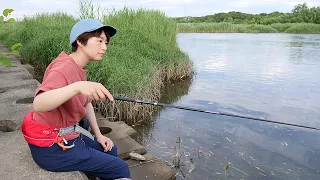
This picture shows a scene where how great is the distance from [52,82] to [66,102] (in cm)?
20

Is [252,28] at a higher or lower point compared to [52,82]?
higher

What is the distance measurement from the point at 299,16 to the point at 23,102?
4385cm

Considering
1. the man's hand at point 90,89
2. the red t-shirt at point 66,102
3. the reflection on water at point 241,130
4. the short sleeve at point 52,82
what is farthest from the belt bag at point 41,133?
the reflection on water at point 241,130

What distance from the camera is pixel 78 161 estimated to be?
1824 millimetres

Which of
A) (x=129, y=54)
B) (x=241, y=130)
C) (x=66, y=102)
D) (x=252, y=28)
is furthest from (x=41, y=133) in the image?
(x=252, y=28)

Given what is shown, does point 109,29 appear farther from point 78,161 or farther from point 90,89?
point 78,161

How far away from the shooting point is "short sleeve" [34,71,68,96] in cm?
153

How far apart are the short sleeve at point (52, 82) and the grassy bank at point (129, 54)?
140 inches

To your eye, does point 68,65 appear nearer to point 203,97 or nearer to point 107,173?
point 107,173

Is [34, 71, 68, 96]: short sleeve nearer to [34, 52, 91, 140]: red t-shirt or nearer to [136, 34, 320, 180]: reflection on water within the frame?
[34, 52, 91, 140]: red t-shirt

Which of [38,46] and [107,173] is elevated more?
[38,46]

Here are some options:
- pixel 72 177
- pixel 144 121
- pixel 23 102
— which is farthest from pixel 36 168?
pixel 144 121

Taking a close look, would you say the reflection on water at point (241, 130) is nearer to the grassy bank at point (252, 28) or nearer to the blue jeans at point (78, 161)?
the blue jeans at point (78, 161)

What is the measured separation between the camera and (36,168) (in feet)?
6.55
